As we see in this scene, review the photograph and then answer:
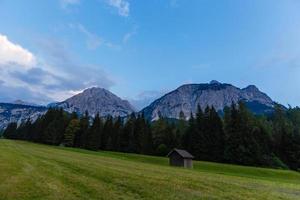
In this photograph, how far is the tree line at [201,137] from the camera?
77062 mm

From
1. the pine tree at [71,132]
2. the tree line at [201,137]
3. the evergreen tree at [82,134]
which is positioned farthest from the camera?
the pine tree at [71,132]

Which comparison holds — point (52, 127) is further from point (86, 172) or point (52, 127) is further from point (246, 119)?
point (86, 172)

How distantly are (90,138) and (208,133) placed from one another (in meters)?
41.6

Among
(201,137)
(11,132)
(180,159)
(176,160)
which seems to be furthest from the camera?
(11,132)

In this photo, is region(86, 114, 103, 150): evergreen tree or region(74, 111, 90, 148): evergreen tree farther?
region(74, 111, 90, 148): evergreen tree

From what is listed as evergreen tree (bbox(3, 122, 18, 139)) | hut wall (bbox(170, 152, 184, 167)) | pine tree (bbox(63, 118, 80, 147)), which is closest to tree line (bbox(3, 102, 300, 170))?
pine tree (bbox(63, 118, 80, 147))

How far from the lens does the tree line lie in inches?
3034

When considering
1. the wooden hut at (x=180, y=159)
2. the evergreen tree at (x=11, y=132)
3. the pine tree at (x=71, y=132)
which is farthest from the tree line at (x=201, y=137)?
the evergreen tree at (x=11, y=132)

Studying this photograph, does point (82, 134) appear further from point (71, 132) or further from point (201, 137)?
point (201, 137)

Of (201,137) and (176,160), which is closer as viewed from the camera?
(176,160)

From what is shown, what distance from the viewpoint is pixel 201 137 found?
279ft

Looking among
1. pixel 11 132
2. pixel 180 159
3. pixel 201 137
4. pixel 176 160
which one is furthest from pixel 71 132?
pixel 11 132

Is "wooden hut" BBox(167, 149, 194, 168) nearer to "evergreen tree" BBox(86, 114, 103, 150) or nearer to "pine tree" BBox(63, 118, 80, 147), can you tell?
"evergreen tree" BBox(86, 114, 103, 150)

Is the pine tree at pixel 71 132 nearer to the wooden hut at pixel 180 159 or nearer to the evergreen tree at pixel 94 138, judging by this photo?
the evergreen tree at pixel 94 138
